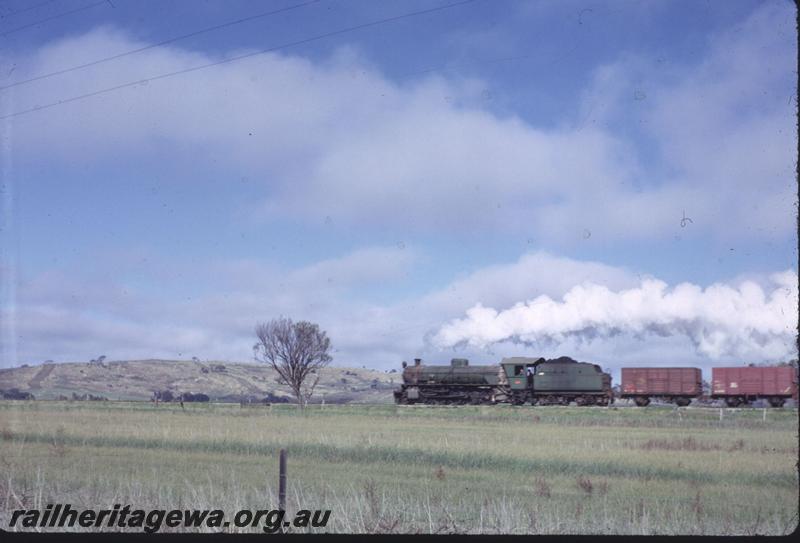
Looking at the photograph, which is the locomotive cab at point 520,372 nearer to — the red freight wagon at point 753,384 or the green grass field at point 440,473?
the red freight wagon at point 753,384

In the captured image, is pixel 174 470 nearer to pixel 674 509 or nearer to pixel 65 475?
pixel 65 475

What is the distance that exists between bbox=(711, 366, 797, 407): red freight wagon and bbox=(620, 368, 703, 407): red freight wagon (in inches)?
71.3

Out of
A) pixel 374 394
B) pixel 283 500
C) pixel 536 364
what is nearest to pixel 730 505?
pixel 283 500

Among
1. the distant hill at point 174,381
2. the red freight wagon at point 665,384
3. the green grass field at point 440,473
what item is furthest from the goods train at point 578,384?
the distant hill at point 174,381

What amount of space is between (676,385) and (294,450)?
44.4m

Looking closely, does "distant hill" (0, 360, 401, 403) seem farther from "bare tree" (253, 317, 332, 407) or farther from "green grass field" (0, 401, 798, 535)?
"green grass field" (0, 401, 798, 535)

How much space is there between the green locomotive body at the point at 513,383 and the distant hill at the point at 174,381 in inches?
1989

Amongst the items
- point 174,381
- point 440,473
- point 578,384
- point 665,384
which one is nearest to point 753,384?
point 665,384

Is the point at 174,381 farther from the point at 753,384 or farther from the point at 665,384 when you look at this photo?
the point at 753,384

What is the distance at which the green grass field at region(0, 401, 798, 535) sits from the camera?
47.6 feet

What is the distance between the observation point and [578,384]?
6038 cm

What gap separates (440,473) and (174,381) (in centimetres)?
13278

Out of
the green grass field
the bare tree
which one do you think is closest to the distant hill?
the bare tree

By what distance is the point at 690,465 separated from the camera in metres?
22.8
